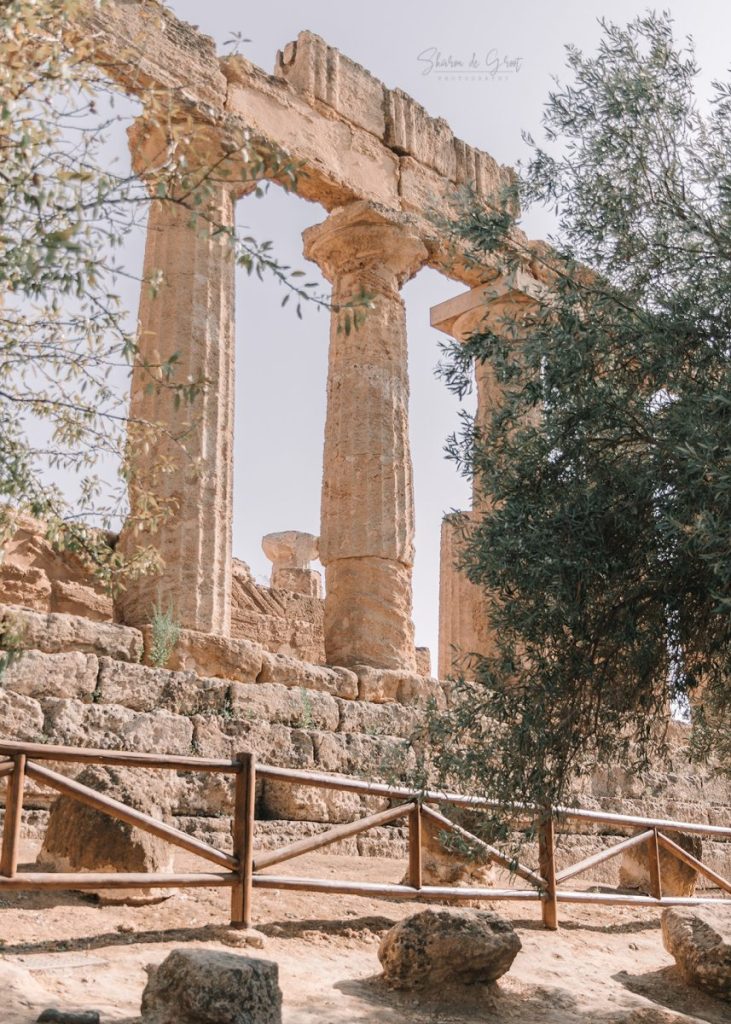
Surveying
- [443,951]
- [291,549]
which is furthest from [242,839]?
[291,549]

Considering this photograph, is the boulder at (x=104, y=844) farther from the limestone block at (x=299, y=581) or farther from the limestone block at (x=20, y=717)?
A: the limestone block at (x=299, y=581)

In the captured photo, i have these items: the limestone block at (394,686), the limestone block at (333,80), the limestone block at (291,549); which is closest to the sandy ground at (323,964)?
the limestone block at (394,686)

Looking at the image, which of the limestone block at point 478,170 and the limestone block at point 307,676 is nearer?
the limestone block at point 307,676

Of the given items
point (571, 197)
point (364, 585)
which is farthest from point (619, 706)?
point (364, 585)

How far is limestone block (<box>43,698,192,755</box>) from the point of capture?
943 centimetres

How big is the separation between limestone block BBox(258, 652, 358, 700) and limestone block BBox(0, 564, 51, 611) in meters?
2.30

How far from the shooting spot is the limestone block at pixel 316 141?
13.7m

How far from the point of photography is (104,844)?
24.1 feet

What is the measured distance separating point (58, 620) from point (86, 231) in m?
5.86

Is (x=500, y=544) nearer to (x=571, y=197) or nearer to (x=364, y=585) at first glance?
(x=571, y=197)

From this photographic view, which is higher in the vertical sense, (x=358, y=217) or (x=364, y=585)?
(x=358, y=217)

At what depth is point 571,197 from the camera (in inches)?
340

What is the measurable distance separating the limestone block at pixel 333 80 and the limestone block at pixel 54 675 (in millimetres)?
8353

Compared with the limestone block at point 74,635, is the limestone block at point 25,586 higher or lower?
higher
